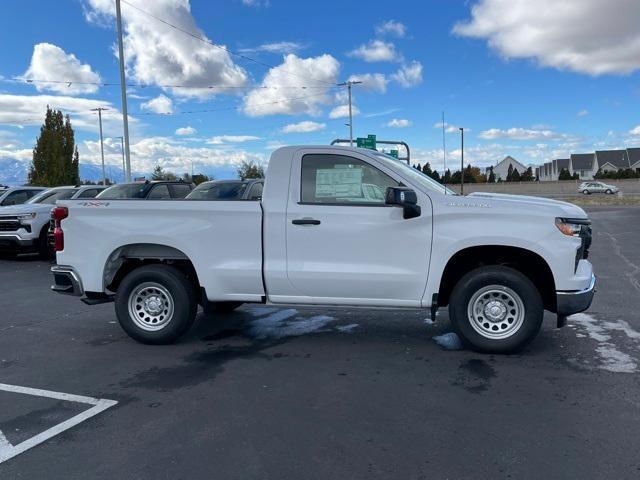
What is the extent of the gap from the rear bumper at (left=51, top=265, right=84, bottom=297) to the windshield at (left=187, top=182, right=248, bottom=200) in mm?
6331

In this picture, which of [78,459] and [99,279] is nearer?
[78,459]

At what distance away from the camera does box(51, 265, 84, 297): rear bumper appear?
5.86 m

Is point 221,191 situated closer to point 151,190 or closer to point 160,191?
point 151,190

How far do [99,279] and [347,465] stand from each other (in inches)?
145

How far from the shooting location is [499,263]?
214 inches

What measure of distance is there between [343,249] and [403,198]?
79 centimetres

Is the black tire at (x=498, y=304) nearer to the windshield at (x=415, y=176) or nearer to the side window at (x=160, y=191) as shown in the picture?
the windshield at (x=415, y=176)

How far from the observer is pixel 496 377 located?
185 inches

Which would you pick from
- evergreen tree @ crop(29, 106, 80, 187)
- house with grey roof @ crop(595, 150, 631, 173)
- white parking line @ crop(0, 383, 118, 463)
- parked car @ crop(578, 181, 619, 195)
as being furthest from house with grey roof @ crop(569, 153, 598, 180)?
white parking line @ crop(0, 383, 118, 463)

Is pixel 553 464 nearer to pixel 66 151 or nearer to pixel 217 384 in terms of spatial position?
pixel 217 384

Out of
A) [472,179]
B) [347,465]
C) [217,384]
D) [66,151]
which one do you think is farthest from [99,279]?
[472,179]

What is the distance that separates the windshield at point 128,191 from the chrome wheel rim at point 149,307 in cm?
756

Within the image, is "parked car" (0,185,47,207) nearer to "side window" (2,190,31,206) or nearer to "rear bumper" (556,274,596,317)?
"side window" (2,190,31,206)

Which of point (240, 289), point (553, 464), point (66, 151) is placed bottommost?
point (553, 464)
